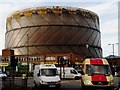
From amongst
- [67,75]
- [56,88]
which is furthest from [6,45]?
[56,88]

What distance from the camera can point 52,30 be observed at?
96438 mm

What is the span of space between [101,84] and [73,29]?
3071 inches

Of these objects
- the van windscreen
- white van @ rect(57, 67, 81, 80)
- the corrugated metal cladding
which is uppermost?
the corrugated metal cladding

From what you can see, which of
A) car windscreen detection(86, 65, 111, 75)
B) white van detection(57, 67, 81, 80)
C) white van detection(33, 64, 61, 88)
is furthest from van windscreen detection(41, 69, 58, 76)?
white van detection(57, 67, 81, 80)

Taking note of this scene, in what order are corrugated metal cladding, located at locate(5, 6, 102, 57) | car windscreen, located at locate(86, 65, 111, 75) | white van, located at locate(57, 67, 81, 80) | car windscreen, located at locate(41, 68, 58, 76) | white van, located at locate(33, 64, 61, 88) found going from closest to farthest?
car windscreen, located at locate(86, 65, 111, 75)
white van, located at locate(33, 64, 61, 88)
car windscreen, located at locate(41, 68, 58, 76)
white van, located at locate(57, 67, 81, 80)
corrugated metal cladding, located at locate(5, 6, 102, 57)

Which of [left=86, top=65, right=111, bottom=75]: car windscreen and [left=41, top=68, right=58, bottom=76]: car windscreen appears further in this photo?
[left=41, top=68, right=58, bottom=76]: car windscreen

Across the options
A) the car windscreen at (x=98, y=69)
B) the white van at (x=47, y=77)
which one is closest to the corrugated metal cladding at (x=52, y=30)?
the white van at (x=47, y=77)

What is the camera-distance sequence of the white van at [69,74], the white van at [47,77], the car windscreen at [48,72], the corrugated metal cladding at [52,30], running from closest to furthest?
the white van at [47,77] < the car windscreen at [48,72] < the white van at [69,74] < the corrugated metal cladding at [52,30]

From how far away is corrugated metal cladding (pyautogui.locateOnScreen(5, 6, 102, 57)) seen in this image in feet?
317

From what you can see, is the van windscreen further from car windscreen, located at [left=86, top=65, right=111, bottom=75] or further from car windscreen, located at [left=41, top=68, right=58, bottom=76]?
car windscreen, located at [left=86, top=65, right=111, bottom=75]

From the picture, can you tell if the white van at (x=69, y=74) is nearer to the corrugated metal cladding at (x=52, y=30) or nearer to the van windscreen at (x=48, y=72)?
the van windscreen at (x=48, y=72)

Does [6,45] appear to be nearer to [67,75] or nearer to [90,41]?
[90,41]

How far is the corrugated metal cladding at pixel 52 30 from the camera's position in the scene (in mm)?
96500

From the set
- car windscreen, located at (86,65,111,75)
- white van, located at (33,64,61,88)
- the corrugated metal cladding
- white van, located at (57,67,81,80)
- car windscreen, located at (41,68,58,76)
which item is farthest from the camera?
the corrugated metal cladding
